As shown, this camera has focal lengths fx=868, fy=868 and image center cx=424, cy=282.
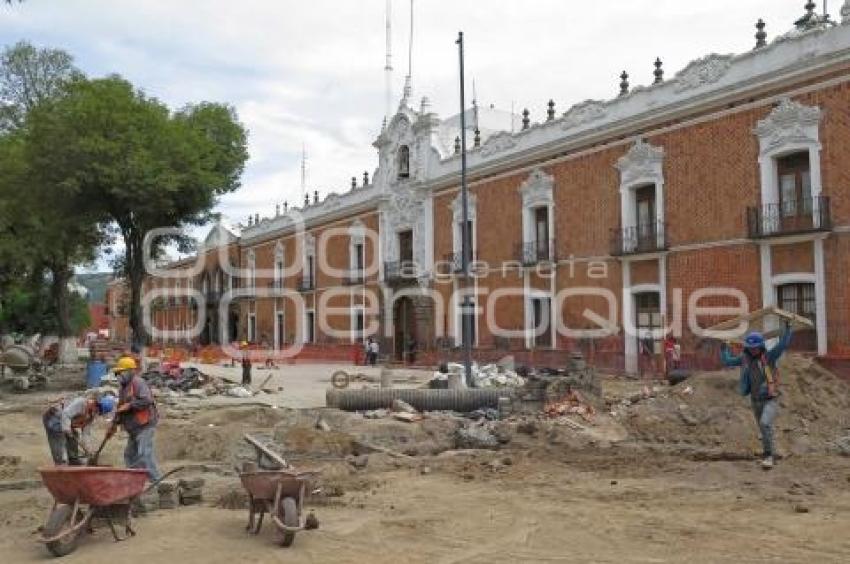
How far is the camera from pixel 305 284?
136 ft

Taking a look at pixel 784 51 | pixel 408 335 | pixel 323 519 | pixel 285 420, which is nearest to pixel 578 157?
pixel 784 51

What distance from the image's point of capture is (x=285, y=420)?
14.4m

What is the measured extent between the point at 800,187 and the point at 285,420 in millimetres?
12826

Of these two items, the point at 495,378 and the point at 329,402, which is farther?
the point at 495,378

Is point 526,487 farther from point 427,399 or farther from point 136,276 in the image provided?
point 136,276

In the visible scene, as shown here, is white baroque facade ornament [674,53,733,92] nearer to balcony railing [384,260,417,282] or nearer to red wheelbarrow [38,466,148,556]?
balcony railing [384,260,417,282]

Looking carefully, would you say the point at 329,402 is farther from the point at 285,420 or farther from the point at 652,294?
the point at 652,294

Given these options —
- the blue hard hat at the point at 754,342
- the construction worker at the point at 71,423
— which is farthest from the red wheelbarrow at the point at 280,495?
the blue hard hat at the point at 754,342

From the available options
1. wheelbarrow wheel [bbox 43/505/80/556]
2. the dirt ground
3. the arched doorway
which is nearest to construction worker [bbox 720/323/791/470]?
the dirt ground

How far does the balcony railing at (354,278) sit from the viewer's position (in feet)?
120

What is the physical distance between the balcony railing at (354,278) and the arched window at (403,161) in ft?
16.4

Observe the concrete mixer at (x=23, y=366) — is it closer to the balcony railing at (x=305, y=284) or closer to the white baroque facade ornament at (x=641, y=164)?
the balcony railing at (x=305, y=284)

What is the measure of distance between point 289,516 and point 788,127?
54.3 feet

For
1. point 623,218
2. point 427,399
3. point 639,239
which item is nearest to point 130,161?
point 427,399
